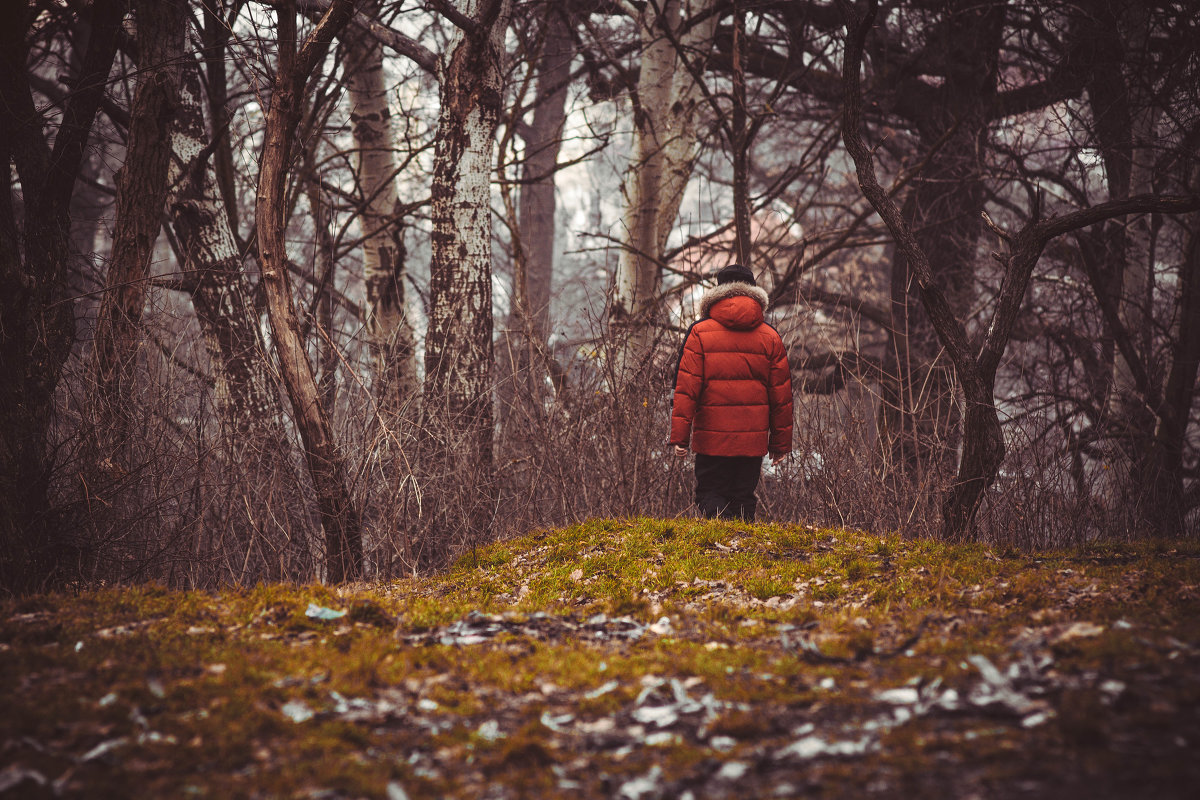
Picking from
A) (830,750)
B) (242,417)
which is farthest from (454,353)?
(830,750)

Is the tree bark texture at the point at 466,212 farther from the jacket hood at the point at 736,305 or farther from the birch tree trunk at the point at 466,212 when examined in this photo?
the jacket hood at the point at 736,305

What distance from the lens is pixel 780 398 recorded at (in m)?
5.81

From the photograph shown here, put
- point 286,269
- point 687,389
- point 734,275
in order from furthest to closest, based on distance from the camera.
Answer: point 734,275
point 687,389
point 286,269

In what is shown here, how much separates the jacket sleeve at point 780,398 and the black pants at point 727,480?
0.23 m

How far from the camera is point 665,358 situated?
7305 millimetres

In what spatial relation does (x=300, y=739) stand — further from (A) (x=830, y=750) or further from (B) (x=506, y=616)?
(A) (x=830, y=750)

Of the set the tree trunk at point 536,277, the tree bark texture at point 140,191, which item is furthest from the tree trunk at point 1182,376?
the tree bark texture at point 140,191

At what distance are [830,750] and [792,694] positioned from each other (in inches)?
16.0

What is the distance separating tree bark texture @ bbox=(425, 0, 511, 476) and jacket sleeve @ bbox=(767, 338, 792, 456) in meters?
2.24

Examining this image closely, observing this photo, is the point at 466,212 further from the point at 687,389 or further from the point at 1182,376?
the point at 1182,376

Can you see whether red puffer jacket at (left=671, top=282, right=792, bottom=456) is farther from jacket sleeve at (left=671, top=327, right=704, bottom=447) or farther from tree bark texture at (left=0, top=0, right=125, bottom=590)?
tree bark texture at (left=0, top=0, right=125, bottom=590)

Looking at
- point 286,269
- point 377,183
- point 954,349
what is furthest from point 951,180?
point 286,269

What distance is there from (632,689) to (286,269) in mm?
3488

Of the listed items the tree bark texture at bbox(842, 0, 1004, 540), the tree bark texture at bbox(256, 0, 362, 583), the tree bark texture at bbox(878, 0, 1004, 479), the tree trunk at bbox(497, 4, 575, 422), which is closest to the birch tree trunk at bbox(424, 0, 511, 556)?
the tree trunk at bbox(497, 4, 575, 422)
